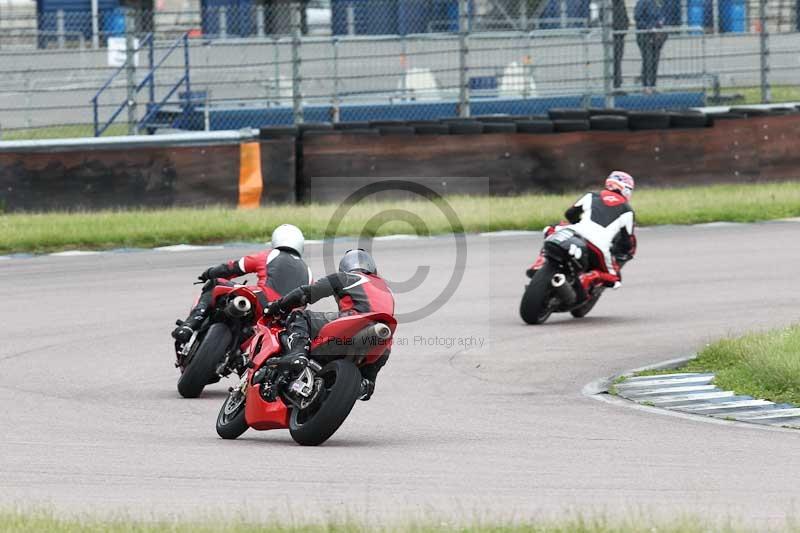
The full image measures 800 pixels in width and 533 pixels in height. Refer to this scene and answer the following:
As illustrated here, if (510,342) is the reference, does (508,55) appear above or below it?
above

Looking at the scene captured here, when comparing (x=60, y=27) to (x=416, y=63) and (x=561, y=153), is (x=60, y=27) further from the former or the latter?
(x=561, y=153)

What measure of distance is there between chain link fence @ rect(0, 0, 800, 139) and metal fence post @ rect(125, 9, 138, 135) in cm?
85

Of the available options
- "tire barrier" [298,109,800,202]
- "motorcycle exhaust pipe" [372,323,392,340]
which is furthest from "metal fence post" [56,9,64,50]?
"motorcycle exhaust pipe" [372,323,392,340]

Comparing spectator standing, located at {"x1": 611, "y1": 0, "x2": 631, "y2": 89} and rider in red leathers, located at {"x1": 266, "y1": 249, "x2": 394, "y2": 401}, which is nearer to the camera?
rider in red leathers, located at {"x1": 266, "y1": 249, "x2": 394, "y2": 401}

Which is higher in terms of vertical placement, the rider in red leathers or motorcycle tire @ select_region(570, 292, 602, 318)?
the rider in red leathers

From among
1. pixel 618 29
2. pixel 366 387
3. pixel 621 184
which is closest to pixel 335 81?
pixel 618 29

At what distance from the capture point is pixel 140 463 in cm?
773

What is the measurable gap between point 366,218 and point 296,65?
8.69ft

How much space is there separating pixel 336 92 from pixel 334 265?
6541 mm

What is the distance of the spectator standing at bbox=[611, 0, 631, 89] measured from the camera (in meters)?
22.9

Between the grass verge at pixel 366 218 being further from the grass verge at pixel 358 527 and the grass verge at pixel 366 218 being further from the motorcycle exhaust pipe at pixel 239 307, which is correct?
the grass verge at pixel 358 527

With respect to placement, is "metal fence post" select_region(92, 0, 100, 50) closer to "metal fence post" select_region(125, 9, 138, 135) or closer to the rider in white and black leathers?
"metal fence post" select_region(125, 9, 138, 135)

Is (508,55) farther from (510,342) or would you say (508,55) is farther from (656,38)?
(510,342)

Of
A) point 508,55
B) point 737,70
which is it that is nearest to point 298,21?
point 508,55
